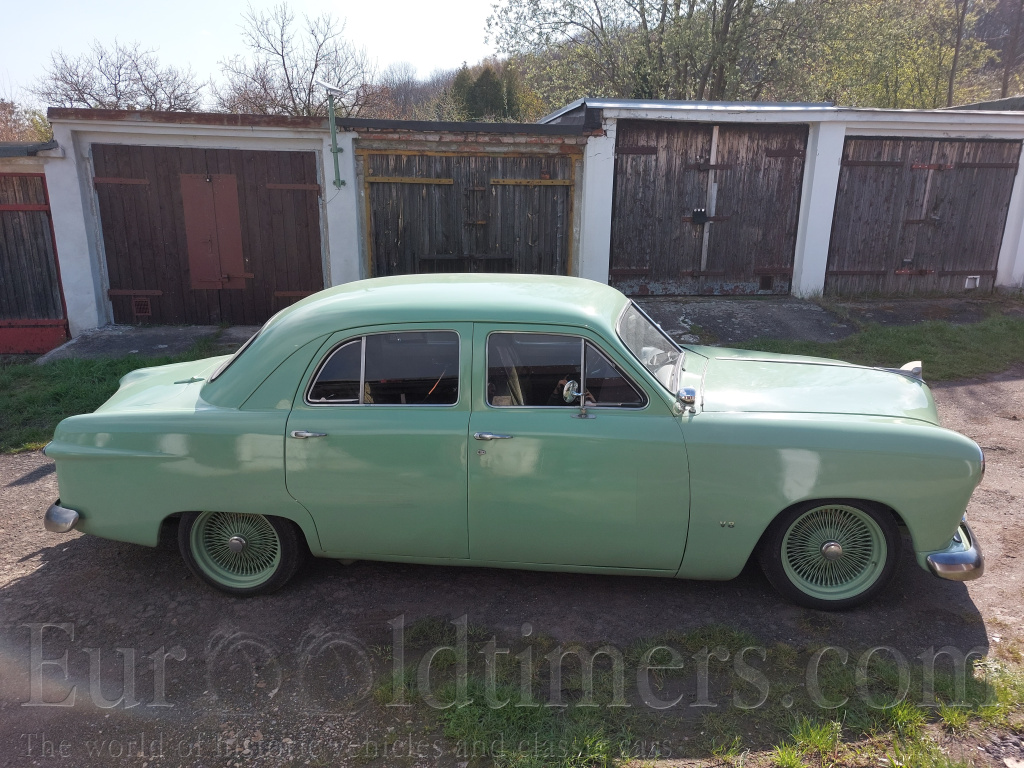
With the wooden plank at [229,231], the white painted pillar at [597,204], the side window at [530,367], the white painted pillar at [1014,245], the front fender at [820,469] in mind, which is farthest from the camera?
the white painted pillar at [1014,245]

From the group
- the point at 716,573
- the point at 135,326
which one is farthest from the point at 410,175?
the point at 716,573

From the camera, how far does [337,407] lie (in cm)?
354

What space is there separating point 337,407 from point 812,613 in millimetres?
2594

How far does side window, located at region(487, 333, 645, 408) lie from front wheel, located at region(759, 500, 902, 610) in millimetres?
1029

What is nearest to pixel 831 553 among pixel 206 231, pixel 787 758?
pixel 787 758

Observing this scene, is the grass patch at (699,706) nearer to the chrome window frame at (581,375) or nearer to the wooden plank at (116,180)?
the chrome window frame at (581,375)

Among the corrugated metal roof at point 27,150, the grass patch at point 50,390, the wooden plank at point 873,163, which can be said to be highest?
the wooden plank at point 873,163

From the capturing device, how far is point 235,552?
3736 millimetres

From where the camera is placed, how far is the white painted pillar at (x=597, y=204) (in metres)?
9.78

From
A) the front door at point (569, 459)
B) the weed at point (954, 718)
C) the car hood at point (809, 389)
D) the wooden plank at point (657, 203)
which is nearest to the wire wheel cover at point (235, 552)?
the front door at point (569, 459)

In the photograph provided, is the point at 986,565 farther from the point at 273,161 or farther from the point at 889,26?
the point at 889,26

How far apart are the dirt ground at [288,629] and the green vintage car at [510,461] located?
0.23 metres

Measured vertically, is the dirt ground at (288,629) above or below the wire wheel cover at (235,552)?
below

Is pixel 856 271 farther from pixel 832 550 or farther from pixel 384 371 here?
pixel 384 371
